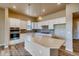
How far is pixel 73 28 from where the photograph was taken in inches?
110

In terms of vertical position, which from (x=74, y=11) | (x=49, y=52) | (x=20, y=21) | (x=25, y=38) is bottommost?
(x=49, y=52)

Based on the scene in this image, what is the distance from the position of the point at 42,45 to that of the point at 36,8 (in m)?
1.04

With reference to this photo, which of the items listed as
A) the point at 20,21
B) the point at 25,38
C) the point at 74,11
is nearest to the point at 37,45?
the point at 25,38

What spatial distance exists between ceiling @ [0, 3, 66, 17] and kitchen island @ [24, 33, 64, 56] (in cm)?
60

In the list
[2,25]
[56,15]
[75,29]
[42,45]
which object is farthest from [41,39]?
[2,25]

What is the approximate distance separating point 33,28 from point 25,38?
363 mm

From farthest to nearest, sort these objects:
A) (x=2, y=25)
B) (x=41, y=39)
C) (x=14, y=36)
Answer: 1. (x=2, y=25)
2. (x=14, y=36)
3. (x=41, y=39)

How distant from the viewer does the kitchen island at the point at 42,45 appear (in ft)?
7.43

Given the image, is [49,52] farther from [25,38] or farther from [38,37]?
[25,38]

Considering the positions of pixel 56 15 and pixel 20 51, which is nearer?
pixel 56 15

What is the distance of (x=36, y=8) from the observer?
2.87 meters

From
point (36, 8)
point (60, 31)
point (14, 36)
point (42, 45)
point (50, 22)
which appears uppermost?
point (36, 8)

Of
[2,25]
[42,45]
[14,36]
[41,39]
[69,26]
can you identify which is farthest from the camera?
[2,25]

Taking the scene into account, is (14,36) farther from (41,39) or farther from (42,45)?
(42,45)
